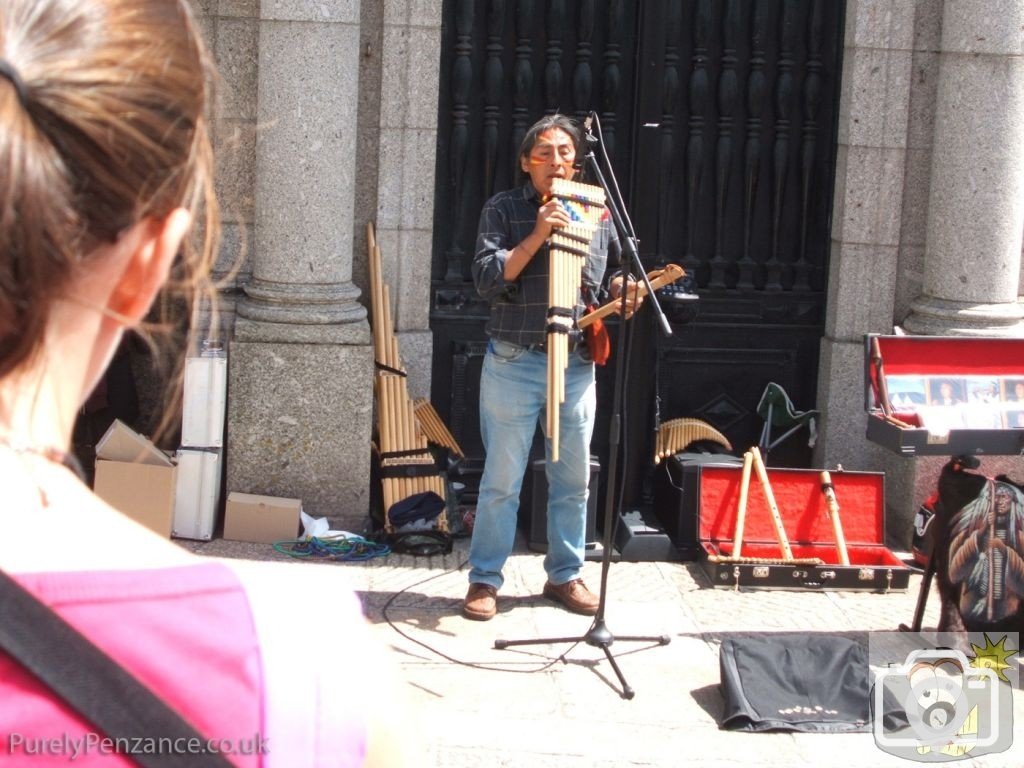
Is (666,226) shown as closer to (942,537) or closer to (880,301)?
(880,301)

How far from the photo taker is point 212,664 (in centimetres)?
104

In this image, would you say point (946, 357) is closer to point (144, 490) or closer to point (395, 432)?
point (395, 432)

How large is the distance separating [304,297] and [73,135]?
599 cm

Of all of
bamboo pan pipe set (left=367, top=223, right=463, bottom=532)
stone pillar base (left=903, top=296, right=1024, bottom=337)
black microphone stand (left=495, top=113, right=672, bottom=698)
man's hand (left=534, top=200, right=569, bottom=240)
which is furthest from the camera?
stone pillar base (left=903, top=296, right=1024, bottom=337)

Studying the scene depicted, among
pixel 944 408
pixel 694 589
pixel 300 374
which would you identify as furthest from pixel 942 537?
pixel 300 374

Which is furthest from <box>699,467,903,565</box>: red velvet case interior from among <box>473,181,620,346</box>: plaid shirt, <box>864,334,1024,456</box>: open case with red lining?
<box>473,181,620,346</box>: plaid shirt

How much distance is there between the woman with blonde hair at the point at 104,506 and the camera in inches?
39.6

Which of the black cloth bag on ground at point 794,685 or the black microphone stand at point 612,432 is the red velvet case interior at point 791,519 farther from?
the black cloth bag on ground at point 794,685

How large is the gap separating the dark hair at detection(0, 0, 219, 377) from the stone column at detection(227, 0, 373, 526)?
19.3 ft

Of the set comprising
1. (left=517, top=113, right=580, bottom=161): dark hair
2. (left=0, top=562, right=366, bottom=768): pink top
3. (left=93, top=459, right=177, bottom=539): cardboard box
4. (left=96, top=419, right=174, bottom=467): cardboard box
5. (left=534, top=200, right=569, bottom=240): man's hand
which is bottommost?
(left=93, top=459, right=177, bottom=539): cardboard box

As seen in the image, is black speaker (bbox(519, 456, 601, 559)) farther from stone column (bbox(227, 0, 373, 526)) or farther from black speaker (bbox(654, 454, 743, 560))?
stone column (bbox(227, 0, 373, 526))

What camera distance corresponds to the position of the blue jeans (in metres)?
5.96

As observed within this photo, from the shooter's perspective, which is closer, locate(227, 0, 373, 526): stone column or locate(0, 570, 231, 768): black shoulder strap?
locate(0, 570, 231, 768): black shoulder strap

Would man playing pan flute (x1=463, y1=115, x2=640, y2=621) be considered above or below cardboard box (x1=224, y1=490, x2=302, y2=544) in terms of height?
above
